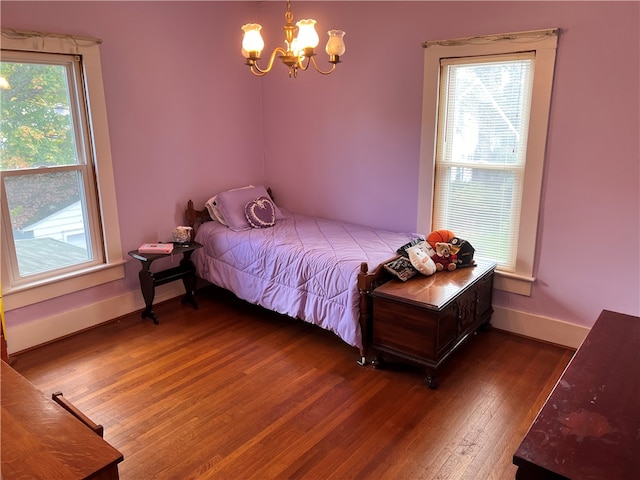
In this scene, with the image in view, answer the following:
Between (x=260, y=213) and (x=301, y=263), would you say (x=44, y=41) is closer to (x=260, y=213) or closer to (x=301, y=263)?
(x=260, y=213)

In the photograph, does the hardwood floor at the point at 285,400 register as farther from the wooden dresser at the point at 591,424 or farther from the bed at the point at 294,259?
the wooden dresser at the point at 591,424

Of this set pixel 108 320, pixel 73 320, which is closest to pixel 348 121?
pixel 108 320

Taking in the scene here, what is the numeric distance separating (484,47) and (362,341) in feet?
6.86

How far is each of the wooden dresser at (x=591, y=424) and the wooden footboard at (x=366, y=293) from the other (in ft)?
4.58

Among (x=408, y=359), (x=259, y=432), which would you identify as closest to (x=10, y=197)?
(x=259, y=432)

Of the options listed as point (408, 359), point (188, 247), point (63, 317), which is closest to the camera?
point (408, 359)

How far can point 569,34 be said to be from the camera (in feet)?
9.61

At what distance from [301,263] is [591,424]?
2200mm

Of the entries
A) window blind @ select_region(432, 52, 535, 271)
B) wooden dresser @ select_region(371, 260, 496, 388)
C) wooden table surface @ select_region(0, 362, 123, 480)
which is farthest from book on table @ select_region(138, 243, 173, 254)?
wooden table surface @ select_region(0, 362, 123, 480)

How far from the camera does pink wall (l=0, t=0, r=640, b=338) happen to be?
9.62ft

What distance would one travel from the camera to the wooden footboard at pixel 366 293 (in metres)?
2.96

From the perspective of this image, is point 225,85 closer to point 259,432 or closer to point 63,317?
point 63,317

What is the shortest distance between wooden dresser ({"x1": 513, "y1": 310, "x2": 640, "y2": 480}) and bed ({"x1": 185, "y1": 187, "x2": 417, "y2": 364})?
1.50 meters

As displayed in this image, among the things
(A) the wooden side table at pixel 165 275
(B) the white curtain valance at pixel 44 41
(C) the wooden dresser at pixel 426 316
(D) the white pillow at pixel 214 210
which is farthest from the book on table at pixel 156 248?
(C) the wooden dresser at pixel 426 316
